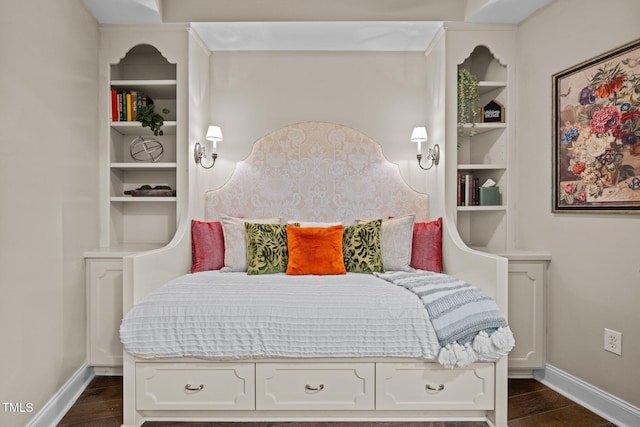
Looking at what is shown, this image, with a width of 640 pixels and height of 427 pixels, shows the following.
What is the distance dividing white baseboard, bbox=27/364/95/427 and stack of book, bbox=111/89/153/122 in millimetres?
1612

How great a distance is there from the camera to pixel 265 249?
7.84 ft

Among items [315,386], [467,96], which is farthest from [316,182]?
[315,386]

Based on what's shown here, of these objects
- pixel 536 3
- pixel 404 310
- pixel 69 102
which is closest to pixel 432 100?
pixel 536 3

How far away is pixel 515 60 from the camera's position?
258cm

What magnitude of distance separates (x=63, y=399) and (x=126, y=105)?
184 cm

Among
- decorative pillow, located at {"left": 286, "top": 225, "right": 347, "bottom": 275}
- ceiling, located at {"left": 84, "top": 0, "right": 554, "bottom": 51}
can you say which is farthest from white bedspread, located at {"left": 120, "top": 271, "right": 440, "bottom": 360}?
ceiling, located at {"left": 84, "top": 0, "right": 554, "bottom": 51}

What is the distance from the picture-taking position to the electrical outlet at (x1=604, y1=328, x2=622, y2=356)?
6.31 feet

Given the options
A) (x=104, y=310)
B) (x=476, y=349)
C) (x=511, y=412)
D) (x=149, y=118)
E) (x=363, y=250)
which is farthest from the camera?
(x=149, y=118)

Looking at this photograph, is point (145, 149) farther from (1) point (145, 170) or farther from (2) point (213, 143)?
(2) point (213, 143)

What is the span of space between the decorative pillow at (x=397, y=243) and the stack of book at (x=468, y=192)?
0.42 meters

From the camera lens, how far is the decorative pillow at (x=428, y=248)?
2.48 metres

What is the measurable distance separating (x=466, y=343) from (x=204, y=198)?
2.00 m

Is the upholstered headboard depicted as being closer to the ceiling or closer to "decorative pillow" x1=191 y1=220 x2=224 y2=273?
"decorative pillow" x1=191 y1=220 x2=224 y2=273

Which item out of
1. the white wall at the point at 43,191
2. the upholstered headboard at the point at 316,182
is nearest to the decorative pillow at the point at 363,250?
the upholstered headboard at the point at 316,182
